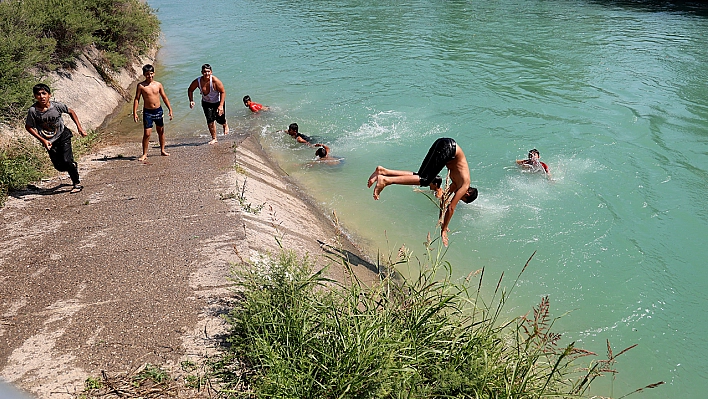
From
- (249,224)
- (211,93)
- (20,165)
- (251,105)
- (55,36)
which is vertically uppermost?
(55,36)

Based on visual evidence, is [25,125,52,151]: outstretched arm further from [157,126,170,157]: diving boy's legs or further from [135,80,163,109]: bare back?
[157,126,170,157]: diving boy's legs

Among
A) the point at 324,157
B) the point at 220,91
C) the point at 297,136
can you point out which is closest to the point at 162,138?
the point at 220,91

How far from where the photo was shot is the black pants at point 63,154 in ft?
25.3

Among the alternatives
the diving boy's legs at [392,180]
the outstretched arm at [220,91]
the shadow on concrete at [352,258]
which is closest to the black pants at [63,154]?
the outstretched arm at [220,91]

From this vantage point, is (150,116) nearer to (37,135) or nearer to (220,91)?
(220,91)

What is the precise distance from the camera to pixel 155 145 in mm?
11109

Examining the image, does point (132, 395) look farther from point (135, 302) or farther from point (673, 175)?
point (673, 175)

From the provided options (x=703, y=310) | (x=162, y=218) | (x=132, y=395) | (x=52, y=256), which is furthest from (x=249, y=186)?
(x=703, y=310)

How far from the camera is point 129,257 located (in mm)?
6023

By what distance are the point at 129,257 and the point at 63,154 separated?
284 cm

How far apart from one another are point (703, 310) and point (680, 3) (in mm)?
28105

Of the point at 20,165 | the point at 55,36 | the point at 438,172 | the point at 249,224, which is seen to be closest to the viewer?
the point at 438,172

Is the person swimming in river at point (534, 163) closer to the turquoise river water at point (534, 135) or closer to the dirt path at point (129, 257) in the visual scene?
the turquoise river water at point (534, 135)

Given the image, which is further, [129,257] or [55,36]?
[55,36]
